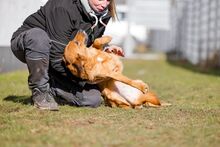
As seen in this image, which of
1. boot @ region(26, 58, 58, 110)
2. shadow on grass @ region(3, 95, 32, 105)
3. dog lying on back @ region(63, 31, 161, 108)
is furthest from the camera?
shadow on grass @ region(3, 95, 32, 105)

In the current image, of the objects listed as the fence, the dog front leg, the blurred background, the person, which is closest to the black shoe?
the person

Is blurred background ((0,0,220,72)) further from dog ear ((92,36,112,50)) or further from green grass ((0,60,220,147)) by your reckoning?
green grass ((0,60,220,147))

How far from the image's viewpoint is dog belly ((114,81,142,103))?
4.48m

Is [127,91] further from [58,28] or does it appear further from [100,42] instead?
[58,28]

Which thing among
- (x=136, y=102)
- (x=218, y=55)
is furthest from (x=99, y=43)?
(x=218, y=55)

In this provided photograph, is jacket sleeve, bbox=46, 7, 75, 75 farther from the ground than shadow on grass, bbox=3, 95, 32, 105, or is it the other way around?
jacket sleeve, bbox=46, 7, 75, 75

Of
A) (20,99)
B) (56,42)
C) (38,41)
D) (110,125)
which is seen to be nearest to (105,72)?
(56,42)

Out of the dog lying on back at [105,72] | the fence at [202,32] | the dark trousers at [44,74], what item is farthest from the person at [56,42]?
the fence at [202,32]

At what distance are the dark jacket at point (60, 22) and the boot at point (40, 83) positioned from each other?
130 millimetres

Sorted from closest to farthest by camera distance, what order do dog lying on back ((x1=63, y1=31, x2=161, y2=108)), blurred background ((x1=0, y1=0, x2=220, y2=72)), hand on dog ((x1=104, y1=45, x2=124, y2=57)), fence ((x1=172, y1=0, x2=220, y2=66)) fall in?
dog lying on back ((x1=63, y1=31, x2=161, y2=108)) → hand on dog ((x1=104, y1=45, x2=124, y2=57)) → blurred background ((x1=0, y1=0, x2=220, y2=72)) → fence ((x1=172, y1=0, x2=220, y2=66))

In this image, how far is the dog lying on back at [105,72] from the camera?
4203 mm

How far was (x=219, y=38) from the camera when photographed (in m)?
12.0

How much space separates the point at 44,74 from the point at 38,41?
30cm

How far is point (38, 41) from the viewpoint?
4.26 m
